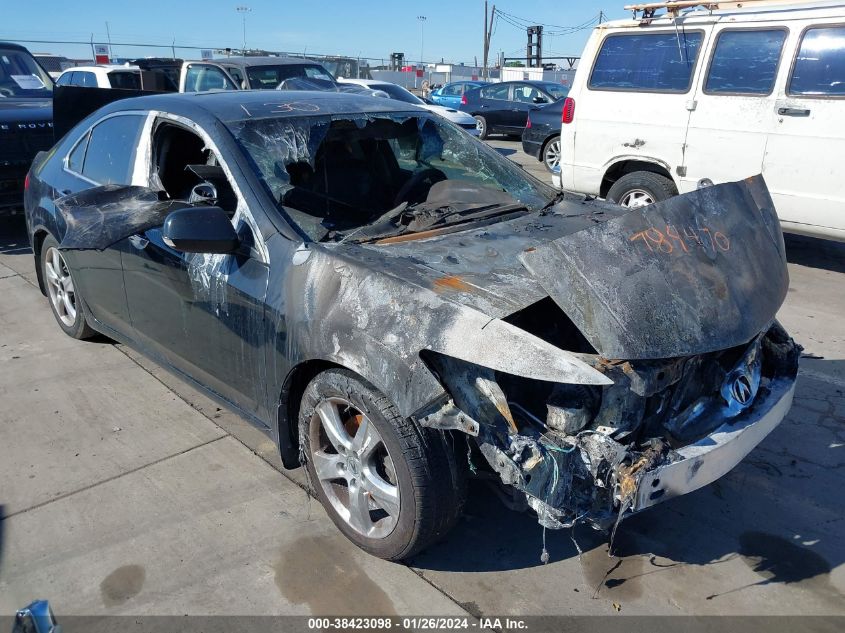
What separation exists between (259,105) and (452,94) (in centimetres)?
1899

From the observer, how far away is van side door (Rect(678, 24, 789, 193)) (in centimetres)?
612

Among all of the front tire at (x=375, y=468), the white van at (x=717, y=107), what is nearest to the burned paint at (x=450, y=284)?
the front tire at (x=375, y=468)

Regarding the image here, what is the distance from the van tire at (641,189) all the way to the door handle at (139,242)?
456 cm

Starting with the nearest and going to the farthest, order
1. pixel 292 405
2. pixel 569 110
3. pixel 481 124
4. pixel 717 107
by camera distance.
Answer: pixel 292 405, pixel 717 107, pixel 569 110, pixel 481 124

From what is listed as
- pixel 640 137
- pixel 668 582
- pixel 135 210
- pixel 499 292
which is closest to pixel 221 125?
pixel 135 210

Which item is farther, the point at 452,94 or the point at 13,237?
the point at 452,94

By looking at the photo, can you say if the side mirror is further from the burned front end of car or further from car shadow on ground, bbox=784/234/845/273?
car shadow on ground, bbox=784/234/845/273

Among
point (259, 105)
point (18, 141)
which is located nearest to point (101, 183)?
point (259, 105)

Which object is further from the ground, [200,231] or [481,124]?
[481,124]

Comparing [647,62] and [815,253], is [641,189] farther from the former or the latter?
[815,253]

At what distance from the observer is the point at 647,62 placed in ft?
22.4

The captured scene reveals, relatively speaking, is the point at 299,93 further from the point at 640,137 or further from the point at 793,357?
the point at 640,137

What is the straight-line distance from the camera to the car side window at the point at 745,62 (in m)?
6.10

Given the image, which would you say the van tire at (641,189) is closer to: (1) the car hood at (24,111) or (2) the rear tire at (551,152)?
(2) the rear tire at (551,152)
